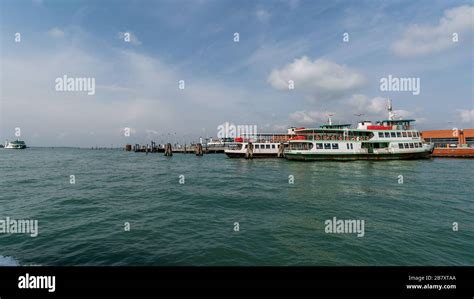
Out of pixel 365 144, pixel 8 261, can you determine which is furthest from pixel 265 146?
pixel 8 261

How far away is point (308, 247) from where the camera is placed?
971 cm

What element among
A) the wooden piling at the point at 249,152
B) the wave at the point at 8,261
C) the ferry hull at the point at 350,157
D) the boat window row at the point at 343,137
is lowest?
the wave at the point at 8,261

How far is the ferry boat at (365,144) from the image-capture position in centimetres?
4953

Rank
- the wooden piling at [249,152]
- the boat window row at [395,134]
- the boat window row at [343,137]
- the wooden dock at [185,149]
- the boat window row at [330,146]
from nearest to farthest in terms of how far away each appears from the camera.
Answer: the boat window row at [330,146], the boat window row at [395,134], the boat window row at [343,137], the wooden piling at [249,152], the wooden dock at [185,149]

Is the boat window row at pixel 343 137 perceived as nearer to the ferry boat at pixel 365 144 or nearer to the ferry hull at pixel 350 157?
the ferry boat at pixel 365 144

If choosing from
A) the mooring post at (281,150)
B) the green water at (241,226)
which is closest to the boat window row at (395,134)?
the mooring post at (281,150)

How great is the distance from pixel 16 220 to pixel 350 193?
2448 cm

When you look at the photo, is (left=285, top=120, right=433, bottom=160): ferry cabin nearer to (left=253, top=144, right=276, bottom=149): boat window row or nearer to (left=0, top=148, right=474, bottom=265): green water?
(left=253, top=144, right=276, bottom=149): boat window row

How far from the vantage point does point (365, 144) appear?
5069cm

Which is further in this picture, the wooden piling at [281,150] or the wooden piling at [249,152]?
the wooden piling at [281,150]

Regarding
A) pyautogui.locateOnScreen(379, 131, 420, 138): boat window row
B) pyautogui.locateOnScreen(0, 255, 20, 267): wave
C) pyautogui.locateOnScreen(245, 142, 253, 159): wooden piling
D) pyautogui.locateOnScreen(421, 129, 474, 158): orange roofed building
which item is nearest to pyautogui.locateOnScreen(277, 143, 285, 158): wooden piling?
pyautogui.locateOnScreen(245, 142, 253, 159): wooden piling
